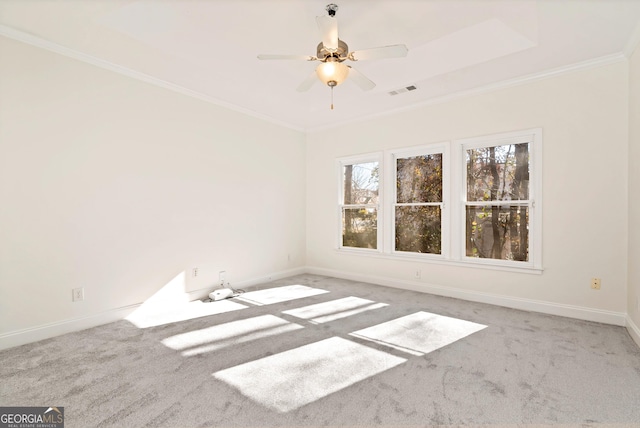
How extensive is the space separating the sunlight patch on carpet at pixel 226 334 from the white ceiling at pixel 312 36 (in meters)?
2.82

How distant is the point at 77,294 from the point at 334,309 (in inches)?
106

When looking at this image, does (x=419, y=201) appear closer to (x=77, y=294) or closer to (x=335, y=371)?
(x=335, y=371)

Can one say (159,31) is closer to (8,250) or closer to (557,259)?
(8,250)

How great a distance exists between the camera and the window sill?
3.58 metres

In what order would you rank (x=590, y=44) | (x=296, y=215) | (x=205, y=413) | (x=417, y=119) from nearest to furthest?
(x=205, y=413) → (x=590, y=44) → (x=417, y=119) → (x=296, y=215)

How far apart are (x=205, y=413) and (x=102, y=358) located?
50.1 inches

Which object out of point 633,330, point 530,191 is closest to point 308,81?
point 530,191

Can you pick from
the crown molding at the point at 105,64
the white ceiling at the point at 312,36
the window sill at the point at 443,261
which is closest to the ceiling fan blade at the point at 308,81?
the white ceiling at the point at 312,36

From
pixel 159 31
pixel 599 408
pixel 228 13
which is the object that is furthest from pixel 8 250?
pixel 599 408

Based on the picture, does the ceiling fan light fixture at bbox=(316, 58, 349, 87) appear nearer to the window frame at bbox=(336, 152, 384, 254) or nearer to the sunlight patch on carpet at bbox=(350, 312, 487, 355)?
the sunlight patch on carpet at bbox=(350, 312, 487, 355)

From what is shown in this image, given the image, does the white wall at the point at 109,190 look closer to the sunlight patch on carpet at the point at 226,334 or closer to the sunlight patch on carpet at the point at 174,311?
the sunlight patch on carpet at the point at 174,311

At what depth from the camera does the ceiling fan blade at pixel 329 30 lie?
2010 mm

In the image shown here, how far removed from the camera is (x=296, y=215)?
5590 millimetres

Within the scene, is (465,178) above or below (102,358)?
above
